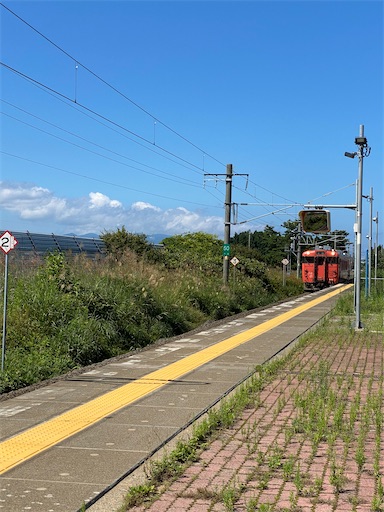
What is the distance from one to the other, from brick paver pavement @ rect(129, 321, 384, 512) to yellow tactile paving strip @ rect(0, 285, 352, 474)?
60.5 inches

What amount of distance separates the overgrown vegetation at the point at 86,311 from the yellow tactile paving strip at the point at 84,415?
1589 millimetres

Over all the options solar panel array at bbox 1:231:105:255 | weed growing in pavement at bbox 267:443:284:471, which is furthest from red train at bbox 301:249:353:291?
weed growing in pavement at bbox 267:443:284:471

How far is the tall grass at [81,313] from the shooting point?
40.7ft

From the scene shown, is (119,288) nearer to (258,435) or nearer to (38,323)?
(38,323)

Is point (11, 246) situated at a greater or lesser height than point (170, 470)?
greater

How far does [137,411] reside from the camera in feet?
29.1

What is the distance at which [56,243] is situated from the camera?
30.4 metres

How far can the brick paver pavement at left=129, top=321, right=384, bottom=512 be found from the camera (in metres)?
5.48

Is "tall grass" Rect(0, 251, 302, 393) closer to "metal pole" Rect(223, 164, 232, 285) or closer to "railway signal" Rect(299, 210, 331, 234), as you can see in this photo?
"railway signal" Rect(299, 210, 331, 234)

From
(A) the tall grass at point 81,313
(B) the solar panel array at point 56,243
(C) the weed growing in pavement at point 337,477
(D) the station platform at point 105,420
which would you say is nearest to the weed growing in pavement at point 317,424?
(C) the weed growing in pavement at point 337,477

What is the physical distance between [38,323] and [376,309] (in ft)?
52.7

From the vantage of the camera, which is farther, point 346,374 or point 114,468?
point 346,374

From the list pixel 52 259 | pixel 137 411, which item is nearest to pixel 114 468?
pixel 137 411

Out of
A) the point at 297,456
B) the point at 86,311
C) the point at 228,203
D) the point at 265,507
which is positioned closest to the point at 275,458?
the point at 297,456
